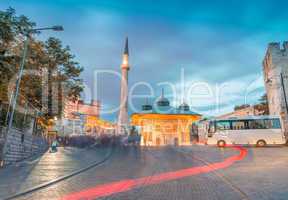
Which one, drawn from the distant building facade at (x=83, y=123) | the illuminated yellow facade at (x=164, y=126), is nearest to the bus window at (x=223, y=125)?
the illuminated yellow facade at (x=164, y=126)

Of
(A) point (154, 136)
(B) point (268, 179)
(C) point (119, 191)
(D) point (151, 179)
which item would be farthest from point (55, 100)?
(A) point (154, 136)

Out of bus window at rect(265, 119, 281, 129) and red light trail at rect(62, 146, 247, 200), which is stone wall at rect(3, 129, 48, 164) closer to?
red light trail at rect(62, 146, 247, 200)

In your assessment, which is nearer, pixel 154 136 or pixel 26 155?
pixel 26 155

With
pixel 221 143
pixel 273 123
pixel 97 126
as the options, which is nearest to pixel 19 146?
pixel 221 143

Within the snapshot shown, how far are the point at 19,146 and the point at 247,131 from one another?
932 inches

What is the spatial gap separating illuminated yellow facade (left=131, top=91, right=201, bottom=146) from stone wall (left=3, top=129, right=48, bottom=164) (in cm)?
3038

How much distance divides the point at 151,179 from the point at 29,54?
1380 centimetres

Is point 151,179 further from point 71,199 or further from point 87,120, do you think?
point 87,120

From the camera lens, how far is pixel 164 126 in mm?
55375

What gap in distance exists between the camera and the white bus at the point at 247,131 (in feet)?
101

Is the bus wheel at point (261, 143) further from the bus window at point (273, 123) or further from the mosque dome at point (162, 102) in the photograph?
the mosque dome at point (162, 102)

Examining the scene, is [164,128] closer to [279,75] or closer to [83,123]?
[279,75]

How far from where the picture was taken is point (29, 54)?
1995cm

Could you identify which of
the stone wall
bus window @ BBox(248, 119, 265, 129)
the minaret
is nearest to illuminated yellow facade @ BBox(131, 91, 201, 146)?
the minaret
